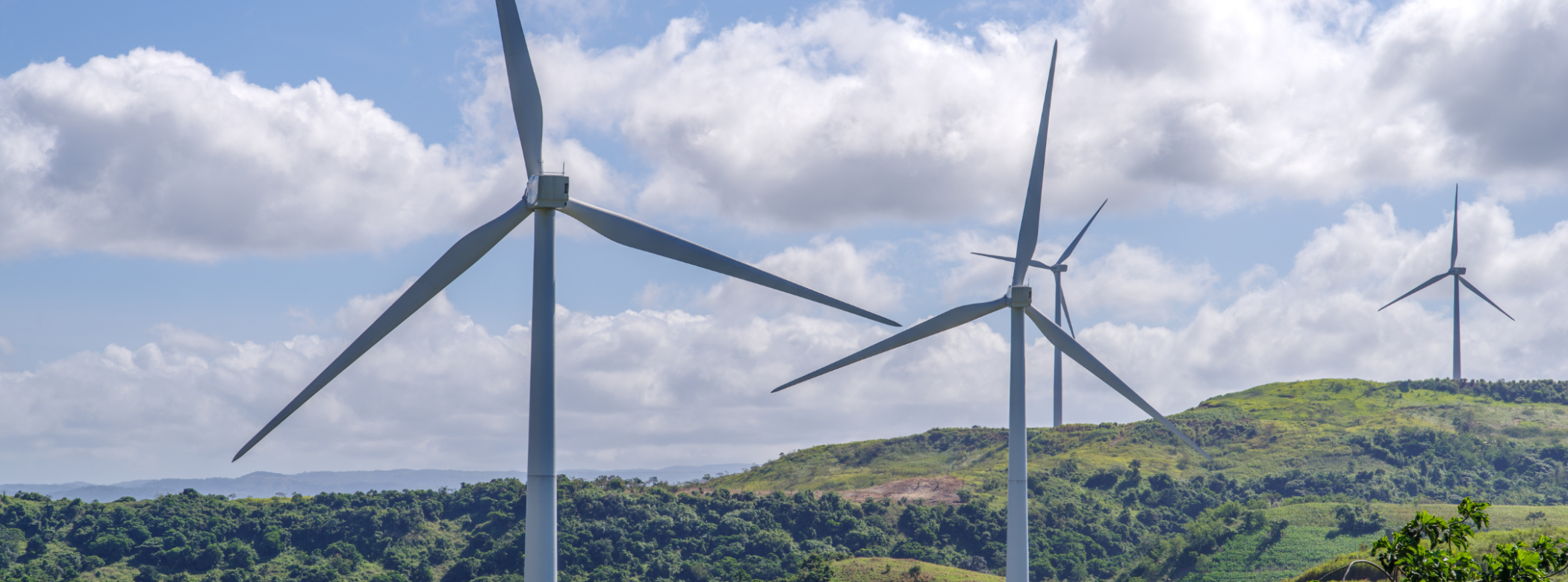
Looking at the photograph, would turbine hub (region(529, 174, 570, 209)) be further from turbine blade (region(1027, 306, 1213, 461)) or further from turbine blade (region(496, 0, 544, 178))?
turbine blade (region(1027, 306, 1213, 461))

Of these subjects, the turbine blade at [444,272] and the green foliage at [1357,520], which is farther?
the green foliage at [1357,520]

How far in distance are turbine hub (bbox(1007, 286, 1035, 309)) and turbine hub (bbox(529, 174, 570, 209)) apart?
81.8 ft

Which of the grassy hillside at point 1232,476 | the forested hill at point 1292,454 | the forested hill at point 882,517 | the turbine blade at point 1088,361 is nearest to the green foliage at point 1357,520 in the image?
the forested hill at point 882,517

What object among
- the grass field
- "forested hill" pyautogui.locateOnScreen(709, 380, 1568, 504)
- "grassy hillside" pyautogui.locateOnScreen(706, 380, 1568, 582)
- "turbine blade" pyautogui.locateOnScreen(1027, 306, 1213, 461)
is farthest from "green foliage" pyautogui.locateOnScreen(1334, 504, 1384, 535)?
"turbine blade" pyautogui.locateOnScreen(1027, 306, 1213, 461)

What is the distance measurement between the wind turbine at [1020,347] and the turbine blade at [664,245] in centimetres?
1398

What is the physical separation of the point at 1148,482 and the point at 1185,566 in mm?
38069

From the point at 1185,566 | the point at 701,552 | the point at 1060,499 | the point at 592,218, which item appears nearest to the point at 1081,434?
the point at 1060,499

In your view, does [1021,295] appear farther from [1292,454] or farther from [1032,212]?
[1292,454]

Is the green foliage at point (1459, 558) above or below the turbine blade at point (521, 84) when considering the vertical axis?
below

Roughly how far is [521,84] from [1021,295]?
2466 cm

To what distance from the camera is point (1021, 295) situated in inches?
2077

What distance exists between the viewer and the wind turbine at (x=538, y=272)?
101 feet

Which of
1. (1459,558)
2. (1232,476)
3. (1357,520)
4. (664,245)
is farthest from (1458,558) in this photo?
A: (1232,476)

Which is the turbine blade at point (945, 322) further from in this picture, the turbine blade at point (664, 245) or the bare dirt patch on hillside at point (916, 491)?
the bare dirt patch on hillside at point (916, 491)
